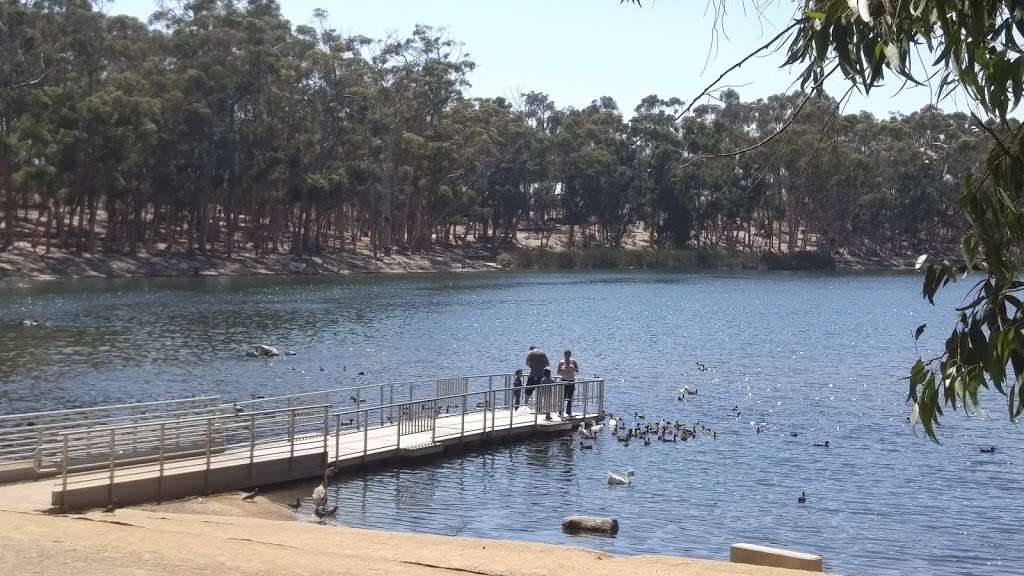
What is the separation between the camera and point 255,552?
42.2 feet

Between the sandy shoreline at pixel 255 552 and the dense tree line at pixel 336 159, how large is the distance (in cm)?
5819

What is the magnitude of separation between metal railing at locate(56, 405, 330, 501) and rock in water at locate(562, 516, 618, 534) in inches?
202

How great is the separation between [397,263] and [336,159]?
39.8 ft

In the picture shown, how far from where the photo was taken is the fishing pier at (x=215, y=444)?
717 inches

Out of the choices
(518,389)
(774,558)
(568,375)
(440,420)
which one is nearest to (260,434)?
(440,420)

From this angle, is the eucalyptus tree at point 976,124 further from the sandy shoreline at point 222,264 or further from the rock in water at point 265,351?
the sandy shoreline at point 222,264

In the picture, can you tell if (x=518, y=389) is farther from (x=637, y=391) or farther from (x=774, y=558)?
(x=774, y=558)

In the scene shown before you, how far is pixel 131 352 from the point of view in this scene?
154 feet

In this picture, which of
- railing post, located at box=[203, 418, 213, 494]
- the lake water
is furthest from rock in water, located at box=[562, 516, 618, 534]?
railing post, located at box=[203, 418, 213, 494]

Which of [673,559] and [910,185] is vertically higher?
[910,185]

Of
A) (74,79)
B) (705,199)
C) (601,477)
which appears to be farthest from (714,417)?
(705,199)

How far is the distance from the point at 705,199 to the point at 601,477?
121 metres

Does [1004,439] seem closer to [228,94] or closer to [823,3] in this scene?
[823,3]

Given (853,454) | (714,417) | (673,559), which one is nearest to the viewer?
(673,559)
